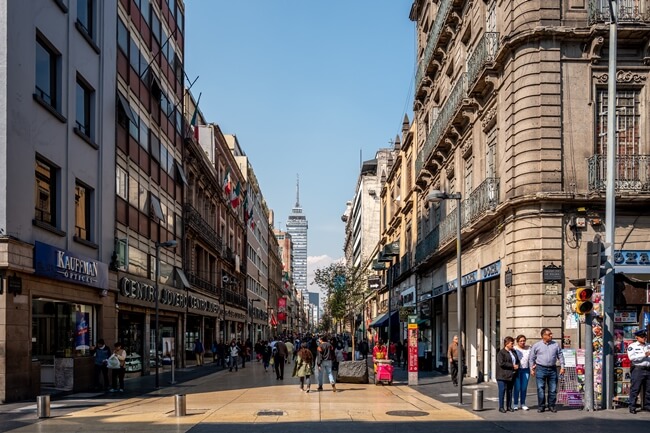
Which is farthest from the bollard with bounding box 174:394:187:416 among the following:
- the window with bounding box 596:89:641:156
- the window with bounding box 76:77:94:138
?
the window with bounding box 596:89:641:156

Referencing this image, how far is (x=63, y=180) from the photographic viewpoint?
25312mm

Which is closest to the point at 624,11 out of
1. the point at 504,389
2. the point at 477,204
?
the point at 477,204

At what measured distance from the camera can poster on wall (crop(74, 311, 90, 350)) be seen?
26844mm

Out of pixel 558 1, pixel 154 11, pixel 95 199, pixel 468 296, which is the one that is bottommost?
pixel 468 296

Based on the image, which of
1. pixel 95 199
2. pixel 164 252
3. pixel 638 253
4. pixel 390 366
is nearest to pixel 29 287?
pixel 95 199

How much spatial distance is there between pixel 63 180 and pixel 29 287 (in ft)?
14.9

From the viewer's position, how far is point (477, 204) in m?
27.2

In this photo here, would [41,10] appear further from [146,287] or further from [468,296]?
[468,296]

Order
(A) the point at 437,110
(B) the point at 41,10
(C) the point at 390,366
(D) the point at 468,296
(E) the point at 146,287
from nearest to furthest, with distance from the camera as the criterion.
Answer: (B) the point at 41,10, (C) the point at 390,366, (D) the point at 468,296, (E) the point at 146,287, (A) the point at 437,110

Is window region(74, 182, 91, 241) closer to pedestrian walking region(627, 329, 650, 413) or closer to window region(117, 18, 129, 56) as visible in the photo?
window region(117, 18, 129, 56)

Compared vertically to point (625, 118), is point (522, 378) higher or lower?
lower

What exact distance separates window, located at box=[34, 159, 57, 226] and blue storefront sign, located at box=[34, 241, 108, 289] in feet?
3.42

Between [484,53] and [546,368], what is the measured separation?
481 inches

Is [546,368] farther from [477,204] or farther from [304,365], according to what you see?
[477,204]
